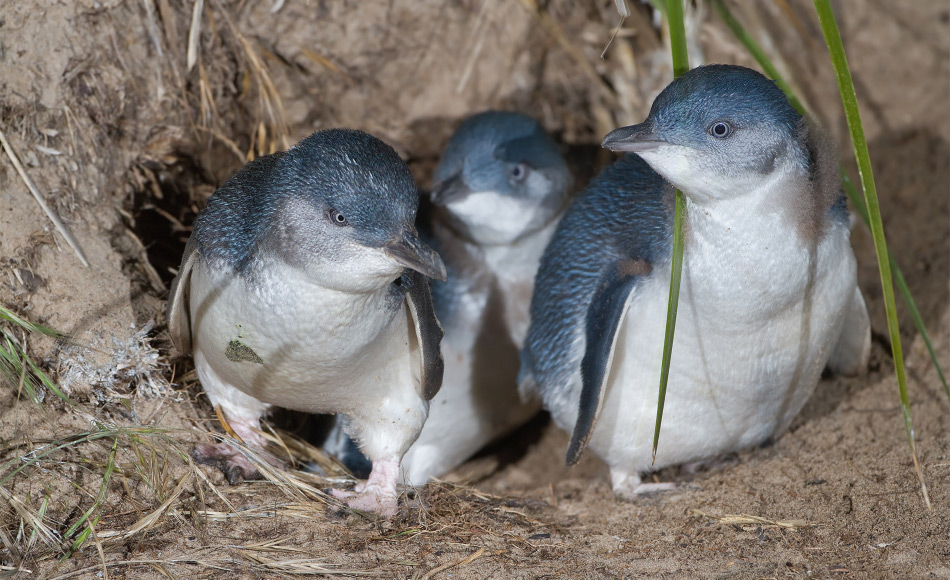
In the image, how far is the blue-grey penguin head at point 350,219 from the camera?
9.27 feet

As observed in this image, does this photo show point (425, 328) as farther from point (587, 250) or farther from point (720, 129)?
point (720, 129)

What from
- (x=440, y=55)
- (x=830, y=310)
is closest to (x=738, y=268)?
(x=830, y=310)

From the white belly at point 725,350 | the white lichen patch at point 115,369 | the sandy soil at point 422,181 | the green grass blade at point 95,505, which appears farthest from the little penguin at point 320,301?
Answer: the white belly at point 725,350

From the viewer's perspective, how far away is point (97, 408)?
333 cm

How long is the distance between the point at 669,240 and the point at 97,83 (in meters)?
2.56

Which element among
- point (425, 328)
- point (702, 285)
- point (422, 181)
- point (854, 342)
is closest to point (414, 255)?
point (425, 328)

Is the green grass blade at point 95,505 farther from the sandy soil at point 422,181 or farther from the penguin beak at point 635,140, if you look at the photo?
the penguin beak at point 635,140

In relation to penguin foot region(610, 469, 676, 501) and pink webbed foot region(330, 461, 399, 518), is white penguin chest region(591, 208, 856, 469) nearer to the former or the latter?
penguin foot region(610, 469, 676, 501)

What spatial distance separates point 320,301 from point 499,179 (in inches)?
61.3

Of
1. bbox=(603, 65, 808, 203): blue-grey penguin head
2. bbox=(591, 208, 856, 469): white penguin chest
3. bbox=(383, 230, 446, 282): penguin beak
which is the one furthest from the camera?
bbox=(591, 208, 856, 469): white penguin chest

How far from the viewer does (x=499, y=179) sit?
168 inches

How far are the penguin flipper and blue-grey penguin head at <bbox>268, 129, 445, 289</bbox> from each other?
2006mm

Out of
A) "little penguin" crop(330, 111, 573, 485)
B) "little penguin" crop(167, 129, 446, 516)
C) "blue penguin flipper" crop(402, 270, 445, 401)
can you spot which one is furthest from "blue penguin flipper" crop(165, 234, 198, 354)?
"little penguin" crop(330, 111, 573, 485)

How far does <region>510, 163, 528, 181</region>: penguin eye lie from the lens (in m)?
4.32
